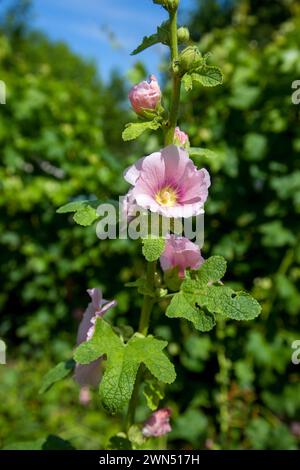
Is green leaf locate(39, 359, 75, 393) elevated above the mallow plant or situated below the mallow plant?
below

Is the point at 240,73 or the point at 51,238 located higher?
the point at 240,73

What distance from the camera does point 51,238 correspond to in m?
3.38

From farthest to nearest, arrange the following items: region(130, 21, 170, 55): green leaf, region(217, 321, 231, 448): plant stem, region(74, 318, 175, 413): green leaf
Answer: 1. region(217, 321, 231, 448): plant stem
2. region(130, 21, 170, 55): green leaf
3. region(74, 318, 175, 413): green leaf

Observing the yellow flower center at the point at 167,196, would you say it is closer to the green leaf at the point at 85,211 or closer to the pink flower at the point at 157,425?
the green leaf at the point at 85,211

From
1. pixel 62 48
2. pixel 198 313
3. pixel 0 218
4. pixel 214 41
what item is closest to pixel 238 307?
pixel 198 313

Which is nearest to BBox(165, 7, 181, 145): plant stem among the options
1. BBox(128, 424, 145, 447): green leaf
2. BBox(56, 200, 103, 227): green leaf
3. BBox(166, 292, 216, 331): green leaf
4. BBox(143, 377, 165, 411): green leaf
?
BBox(56, 200, 103, 227): green leaf

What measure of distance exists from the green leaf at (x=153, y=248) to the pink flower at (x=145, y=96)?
0.25 m

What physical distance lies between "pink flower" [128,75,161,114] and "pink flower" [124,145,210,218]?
0.09 metres

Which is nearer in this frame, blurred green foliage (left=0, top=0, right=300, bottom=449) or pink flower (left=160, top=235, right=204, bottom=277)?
pink flower (left=160, top=235, right=204, bottom=277)

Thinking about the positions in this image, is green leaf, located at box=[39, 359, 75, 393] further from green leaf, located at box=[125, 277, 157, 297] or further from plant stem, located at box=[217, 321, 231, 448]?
plant stem, located at box=[217, 321, 231, 448]

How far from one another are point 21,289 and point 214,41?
1979 millimetres

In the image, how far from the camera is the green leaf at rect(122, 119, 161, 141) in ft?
3.28

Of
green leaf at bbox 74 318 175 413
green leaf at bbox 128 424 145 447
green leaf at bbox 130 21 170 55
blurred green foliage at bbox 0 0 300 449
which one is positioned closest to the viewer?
green leaf at bbox 74 318 175 413

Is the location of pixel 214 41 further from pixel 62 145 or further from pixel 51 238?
pixel 51 238
